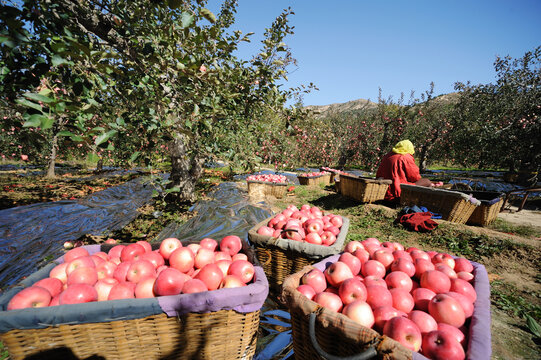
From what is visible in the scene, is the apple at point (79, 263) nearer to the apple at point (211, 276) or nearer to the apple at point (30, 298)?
the apple at point (30, 298)

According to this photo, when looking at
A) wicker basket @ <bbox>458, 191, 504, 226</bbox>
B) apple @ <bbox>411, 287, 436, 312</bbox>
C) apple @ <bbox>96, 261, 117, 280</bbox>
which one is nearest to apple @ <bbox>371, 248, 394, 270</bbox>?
apple @ <bbox>411, 287, 436, 312</bbox>

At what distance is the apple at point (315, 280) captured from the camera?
5.50 ft

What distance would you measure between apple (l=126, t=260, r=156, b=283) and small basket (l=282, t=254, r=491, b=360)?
1.12 m

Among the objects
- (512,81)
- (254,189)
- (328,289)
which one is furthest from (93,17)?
(512,81)

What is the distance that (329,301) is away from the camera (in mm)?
1515

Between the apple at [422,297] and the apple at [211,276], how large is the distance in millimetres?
1503

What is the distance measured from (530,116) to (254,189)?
13166 mm

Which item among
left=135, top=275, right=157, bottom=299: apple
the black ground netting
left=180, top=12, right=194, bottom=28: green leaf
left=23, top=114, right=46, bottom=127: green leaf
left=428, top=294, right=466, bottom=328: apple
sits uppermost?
left=180, top=12, right=194, bottom=28: green leaf

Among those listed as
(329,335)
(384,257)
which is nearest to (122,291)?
(329,335)

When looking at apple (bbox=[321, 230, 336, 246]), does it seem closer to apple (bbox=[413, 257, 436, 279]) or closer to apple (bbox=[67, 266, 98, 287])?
apple (bbox=[413, 257, 436, 279])

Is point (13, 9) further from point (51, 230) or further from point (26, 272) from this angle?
point (51, 230)

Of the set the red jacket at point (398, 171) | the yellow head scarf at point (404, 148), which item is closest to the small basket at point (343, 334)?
the red jacket at point (398, 171)

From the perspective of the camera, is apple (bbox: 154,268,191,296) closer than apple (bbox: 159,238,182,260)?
Yes

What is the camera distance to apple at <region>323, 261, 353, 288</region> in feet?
5.69
